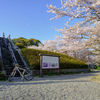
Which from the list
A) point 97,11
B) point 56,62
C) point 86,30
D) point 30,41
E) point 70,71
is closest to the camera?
point 97,11

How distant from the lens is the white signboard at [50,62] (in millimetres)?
10856

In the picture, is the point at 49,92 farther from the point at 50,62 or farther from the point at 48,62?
the point at 50,62

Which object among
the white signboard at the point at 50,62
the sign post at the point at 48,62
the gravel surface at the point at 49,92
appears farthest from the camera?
the white signboard at the point at 50,62

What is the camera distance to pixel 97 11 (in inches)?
262

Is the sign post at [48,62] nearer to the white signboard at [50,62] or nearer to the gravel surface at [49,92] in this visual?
the white signboard at [50,62]

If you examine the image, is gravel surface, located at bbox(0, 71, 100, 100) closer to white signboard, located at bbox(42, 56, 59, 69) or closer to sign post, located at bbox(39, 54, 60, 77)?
sign post, located at bbox(39, 54, 60, 77)

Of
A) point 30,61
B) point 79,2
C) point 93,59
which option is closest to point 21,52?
point 30,61

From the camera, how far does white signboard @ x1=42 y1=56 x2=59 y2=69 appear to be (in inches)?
427

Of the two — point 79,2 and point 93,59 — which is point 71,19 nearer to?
point 79,2

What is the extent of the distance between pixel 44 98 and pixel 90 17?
222 inches

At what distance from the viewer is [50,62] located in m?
11.3

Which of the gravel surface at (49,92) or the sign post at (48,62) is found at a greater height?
the sign post at (48,62)

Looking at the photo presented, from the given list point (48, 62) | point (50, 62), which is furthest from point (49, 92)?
point (50, 62)

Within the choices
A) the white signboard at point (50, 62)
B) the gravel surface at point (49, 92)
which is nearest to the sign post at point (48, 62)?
the white signboard at point (50, 62)
